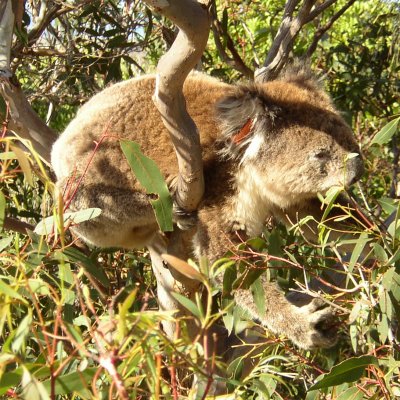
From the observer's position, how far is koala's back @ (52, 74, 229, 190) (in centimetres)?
309

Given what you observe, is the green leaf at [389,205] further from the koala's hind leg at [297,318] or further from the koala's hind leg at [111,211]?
the koala's hind leg at [111,211]

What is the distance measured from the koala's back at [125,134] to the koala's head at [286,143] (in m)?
0.17

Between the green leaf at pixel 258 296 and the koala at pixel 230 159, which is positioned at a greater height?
the koala at pixel 230 159

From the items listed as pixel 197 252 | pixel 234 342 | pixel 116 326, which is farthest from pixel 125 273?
pixel 116 326

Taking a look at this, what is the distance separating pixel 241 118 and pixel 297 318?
87cm

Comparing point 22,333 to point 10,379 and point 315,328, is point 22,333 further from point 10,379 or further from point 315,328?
point 315,328

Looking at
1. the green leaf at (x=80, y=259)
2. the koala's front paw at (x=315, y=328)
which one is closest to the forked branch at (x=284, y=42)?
the koala's front paw at (x=315, y=328)

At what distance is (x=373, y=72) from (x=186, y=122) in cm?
254

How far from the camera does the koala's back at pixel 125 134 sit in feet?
10.2

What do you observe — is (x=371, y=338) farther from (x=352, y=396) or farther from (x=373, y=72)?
(x=373, y=72)

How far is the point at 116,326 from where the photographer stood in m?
0.90

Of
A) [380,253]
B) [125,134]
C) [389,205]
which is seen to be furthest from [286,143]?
[380,253]

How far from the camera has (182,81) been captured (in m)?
2.11

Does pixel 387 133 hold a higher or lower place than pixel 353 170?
higher
